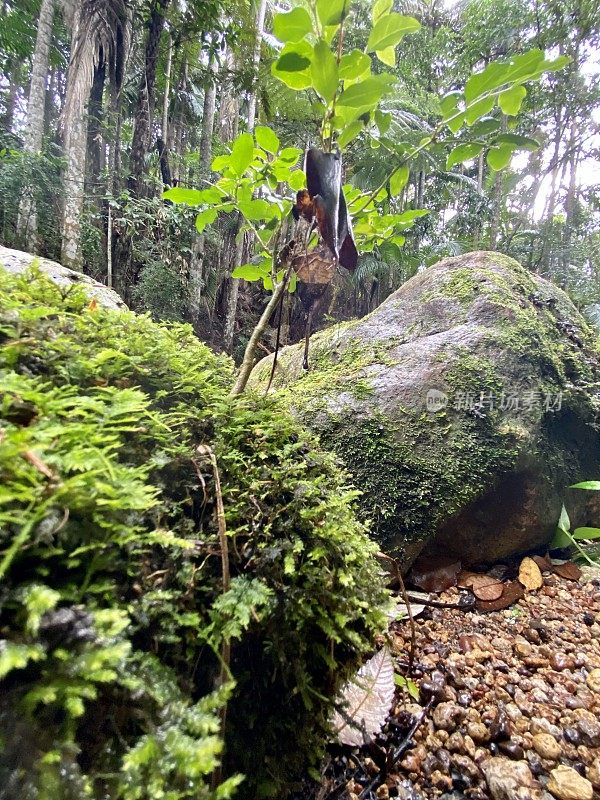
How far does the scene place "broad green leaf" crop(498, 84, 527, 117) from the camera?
0.89 metres

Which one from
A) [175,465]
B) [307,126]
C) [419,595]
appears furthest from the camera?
[307,126]

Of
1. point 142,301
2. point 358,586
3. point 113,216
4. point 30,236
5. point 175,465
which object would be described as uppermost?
point 113,216

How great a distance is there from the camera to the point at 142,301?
5.52 m

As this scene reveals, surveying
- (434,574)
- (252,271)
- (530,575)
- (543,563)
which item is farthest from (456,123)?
(543,563)

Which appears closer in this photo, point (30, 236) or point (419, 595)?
point (419, 595)

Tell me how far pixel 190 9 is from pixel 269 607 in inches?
297

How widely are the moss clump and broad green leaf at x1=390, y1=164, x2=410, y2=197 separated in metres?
0.77

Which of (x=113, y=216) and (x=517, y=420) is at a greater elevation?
(x=113, y=216)

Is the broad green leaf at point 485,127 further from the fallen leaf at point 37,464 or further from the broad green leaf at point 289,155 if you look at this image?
the fallen leaf at point 37,464

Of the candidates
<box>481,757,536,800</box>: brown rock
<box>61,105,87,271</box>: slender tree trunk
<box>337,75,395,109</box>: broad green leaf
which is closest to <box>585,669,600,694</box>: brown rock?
<box>481,757,536,800</box>: brown rock

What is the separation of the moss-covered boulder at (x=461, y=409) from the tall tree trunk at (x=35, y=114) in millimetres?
4962

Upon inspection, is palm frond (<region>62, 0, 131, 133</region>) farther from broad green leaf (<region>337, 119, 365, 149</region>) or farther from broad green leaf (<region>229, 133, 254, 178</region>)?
broad green leaf (<region>337, 119, 365, 149</region>)

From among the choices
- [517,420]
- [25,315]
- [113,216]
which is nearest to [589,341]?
[517,420]

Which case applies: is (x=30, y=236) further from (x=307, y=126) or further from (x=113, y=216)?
(x=307, y=126)
